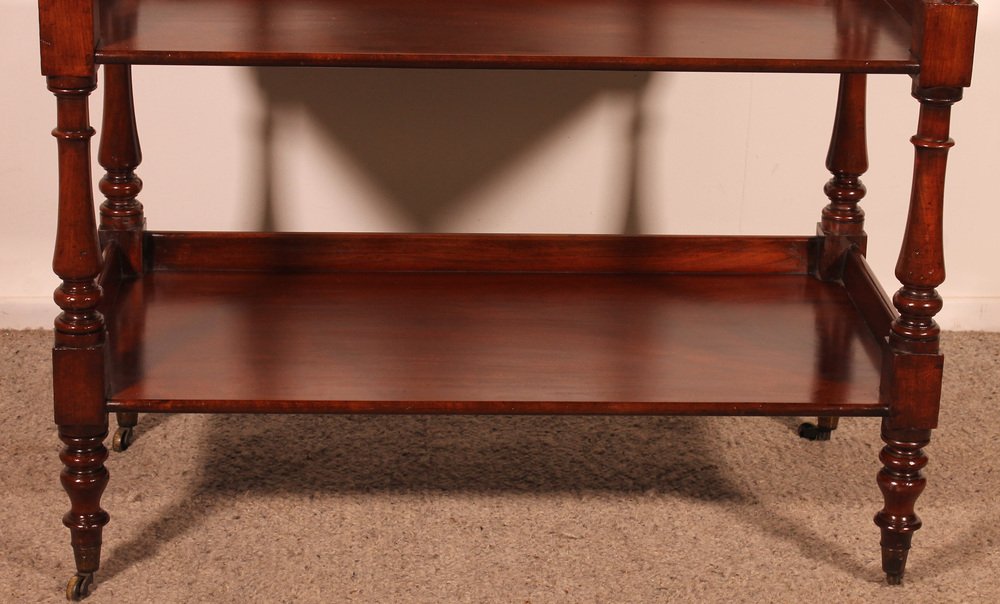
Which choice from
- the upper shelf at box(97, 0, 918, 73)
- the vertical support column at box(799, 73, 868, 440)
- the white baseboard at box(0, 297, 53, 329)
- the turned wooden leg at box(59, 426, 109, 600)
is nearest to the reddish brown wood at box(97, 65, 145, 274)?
the upper shelf at box(97, 0, 918, 73)

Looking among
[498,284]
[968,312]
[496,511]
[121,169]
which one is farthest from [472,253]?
[968,312]

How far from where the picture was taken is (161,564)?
171cm

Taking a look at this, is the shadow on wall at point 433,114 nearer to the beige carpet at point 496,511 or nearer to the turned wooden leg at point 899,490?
the beige carpet at point 496,511

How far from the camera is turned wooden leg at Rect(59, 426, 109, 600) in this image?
1.62 metres

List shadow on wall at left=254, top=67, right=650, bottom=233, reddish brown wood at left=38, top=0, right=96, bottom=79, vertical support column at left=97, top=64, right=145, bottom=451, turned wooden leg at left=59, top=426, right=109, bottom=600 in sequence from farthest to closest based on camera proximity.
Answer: shadow on wall at left=254, top=67, right=650, bottom=233, vertical support column at left=97, top=64, right=145, bottom=451, turned wooden leg at left=59, top=426, right=109, bottom=600, reddish brown wood at left=38, top=0, right=96, bottom=79

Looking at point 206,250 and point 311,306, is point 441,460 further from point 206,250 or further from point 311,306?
point 206,250

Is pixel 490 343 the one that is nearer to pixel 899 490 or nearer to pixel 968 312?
pixel 899 490

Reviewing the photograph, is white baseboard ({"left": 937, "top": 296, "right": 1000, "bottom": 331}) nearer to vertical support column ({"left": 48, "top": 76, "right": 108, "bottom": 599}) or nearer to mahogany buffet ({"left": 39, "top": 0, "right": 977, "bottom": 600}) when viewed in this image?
mahogany buffet ({"left": 39, "top": 0, "right": 977, "bottom": 600})

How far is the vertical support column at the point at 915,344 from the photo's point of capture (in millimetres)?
1544

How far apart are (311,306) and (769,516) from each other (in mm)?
649

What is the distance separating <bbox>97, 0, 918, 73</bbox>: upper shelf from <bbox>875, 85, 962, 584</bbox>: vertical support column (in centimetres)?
9

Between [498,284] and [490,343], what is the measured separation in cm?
19

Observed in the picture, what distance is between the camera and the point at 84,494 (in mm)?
1627

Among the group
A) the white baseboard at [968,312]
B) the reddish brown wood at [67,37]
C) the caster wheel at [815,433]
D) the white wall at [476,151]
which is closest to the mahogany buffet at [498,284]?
the reddish brown wood at [67,37]
